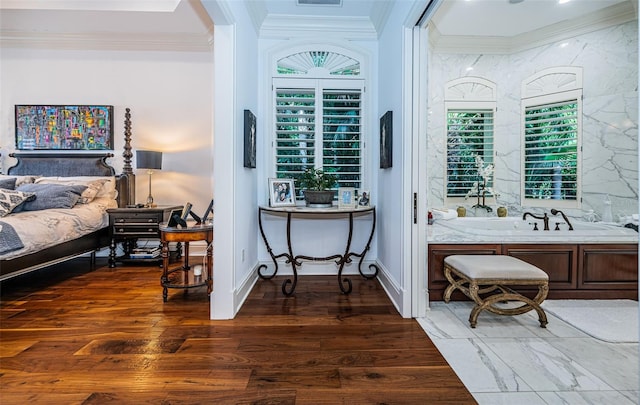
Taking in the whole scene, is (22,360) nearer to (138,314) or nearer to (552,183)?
(138,314)

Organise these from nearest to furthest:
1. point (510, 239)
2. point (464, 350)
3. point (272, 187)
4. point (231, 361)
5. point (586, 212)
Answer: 1. point (231, 361)
2. point (464, 350)
3. point (510, 239)
4. point (272, 187)
5. point (586, 212)

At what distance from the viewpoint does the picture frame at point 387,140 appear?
115 inches

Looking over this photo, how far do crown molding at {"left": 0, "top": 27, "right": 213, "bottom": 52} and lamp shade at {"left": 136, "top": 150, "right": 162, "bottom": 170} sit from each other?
1.47m

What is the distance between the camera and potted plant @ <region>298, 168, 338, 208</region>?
10.8 ft

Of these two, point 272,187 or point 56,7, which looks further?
point 56,7

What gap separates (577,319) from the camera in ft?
8.07

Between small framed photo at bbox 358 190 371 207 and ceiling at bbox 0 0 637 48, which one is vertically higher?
ceiling at bbox 0 0 637 48

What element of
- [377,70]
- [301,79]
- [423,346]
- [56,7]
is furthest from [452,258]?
[56,7]

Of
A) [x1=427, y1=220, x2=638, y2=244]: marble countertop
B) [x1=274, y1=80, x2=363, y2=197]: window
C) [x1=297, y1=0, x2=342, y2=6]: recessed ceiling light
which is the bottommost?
[x1=427, y1=220, x2=638, y2=244]: marble countertop

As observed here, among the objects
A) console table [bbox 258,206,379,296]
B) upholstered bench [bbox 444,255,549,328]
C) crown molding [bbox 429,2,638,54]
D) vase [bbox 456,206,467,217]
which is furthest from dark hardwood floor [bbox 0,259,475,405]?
crown molding [bbox 429,2,638,54]

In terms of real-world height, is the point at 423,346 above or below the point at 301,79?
below

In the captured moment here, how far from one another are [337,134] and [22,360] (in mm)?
3154

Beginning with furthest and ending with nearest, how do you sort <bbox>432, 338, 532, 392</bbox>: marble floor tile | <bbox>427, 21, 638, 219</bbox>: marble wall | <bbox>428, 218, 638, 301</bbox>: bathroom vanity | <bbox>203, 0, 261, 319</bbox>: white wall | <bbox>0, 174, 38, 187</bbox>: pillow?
<bbox>0, 174, 38, 187</bbox>: pillow < <bbox>427, 21, 638, 219</bbox>: marble wall < <bbox>428, 218, 638, 301</bbox>: bathroom vanity < <bbox>203, 0, 261, 319</bbox>: white wall < <bbox>432, 338, 532, 392</bbox>: marble floor tile

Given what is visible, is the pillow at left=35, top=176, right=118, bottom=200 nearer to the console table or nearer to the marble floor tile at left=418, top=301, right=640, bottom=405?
the console table
